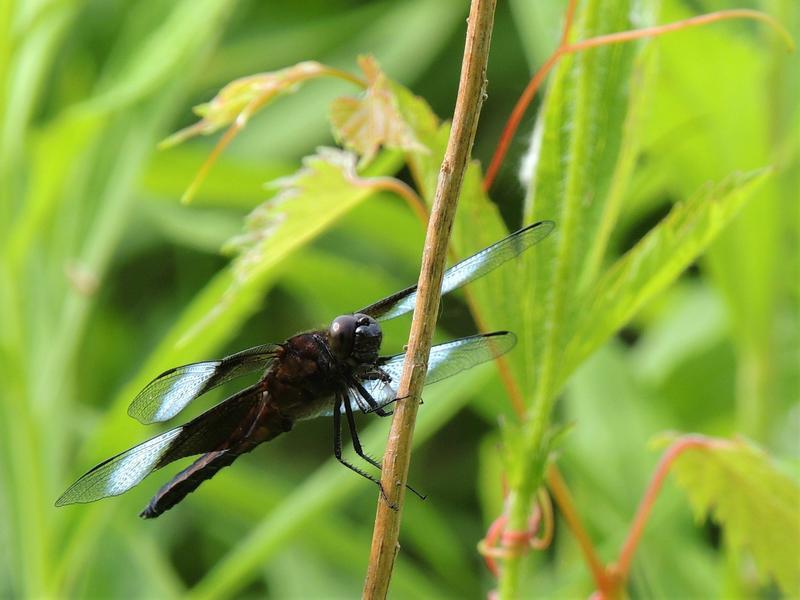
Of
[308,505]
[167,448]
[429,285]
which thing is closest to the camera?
[429,285]

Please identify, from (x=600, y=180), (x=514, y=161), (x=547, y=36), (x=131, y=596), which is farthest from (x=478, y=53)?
(x=131, y=596)

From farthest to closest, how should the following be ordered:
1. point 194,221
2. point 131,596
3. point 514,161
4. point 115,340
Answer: point 115,340 → point 194,221 → point 131,596 → point 514,161

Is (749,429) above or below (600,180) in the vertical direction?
below

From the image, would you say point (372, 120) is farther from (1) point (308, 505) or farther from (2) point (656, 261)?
(1) point (308, 505)

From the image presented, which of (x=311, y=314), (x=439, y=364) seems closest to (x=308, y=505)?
(x=439, y=364)

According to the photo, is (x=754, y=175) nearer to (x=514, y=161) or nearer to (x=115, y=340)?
(x=514, y=161)

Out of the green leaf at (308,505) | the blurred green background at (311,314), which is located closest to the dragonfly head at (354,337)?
the blurred green background at (311,314)

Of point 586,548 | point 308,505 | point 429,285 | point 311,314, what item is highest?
point 429,285

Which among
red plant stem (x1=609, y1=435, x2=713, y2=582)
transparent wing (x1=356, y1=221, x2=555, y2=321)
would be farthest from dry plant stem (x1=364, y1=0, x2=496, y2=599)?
red plant stem (x1=609, y1=435, x2=713, y2=582)
